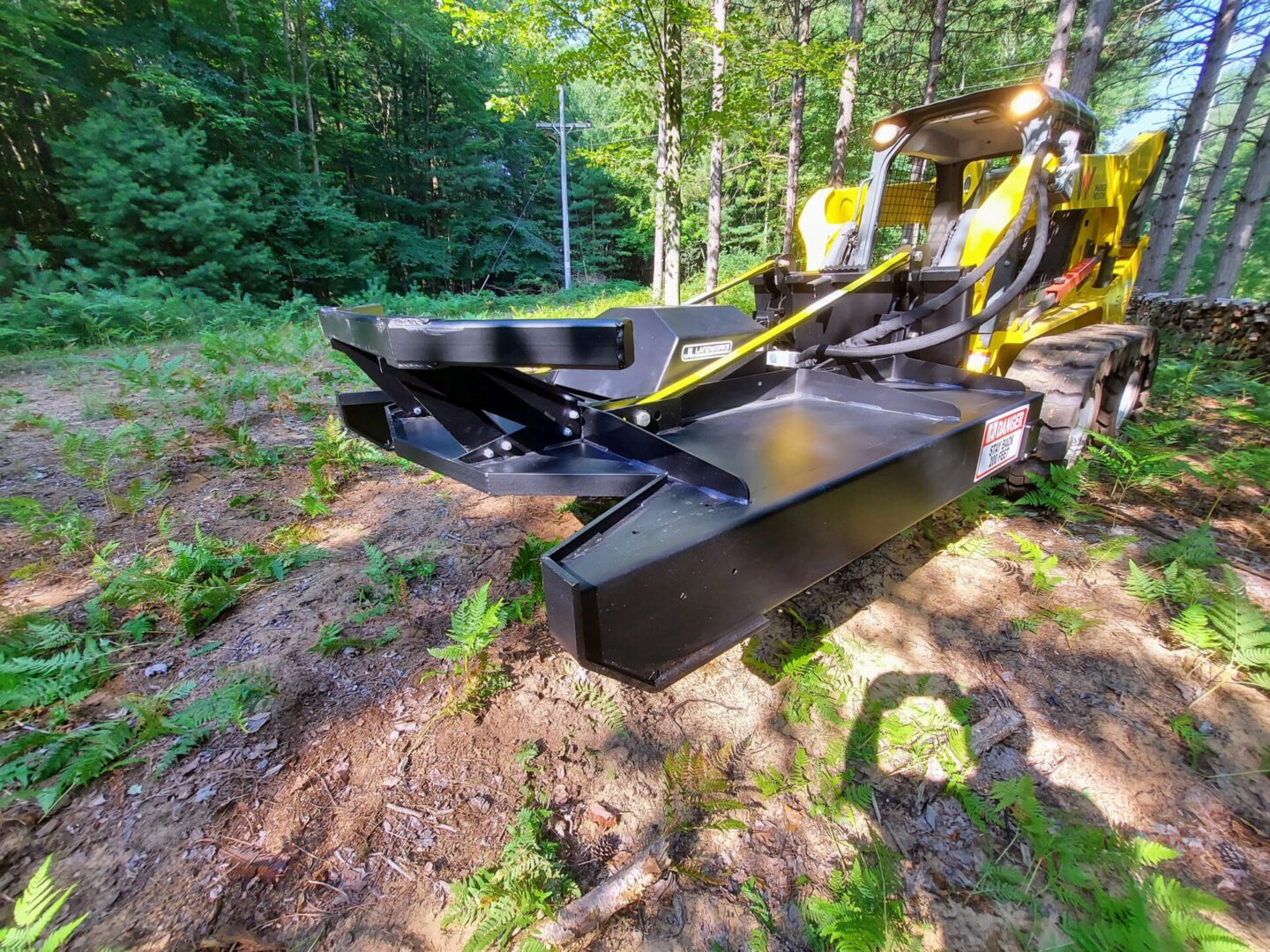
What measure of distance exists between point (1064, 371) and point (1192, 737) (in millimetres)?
1887

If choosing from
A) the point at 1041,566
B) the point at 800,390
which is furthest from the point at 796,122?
the point at 1041,566

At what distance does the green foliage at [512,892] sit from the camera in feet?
4.30

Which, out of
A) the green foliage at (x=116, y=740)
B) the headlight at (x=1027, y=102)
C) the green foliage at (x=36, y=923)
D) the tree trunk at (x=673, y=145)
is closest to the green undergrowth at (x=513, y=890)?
the green foliage at (x=36, y=923)

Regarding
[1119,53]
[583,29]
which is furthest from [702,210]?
[583,29]

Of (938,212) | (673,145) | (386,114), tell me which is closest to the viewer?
(938,212)

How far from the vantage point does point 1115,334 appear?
140 inches

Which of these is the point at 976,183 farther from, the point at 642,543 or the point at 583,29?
the point at 583,29

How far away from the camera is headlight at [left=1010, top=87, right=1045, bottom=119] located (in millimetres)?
2879

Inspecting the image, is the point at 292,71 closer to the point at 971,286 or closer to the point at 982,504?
the point at 971,286

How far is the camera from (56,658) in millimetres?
1948

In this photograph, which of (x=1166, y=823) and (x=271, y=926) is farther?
(x=1166, y=823)

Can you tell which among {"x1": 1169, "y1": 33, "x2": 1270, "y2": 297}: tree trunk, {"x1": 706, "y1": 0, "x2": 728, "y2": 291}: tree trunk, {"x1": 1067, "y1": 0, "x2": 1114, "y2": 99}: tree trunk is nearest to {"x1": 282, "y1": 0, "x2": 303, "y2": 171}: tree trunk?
{"x1": 706, "y1": 0, "x2": 728, "y2": 291}: tree trunk

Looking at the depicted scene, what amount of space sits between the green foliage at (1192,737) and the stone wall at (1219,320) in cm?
874

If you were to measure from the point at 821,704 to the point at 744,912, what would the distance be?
2.52 feet
